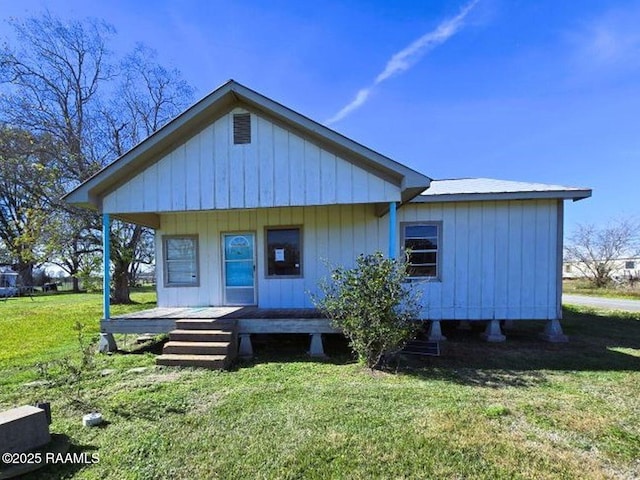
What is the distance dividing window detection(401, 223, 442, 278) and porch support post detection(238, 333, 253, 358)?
407 centimetres

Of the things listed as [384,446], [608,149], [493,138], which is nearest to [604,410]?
[384,446]

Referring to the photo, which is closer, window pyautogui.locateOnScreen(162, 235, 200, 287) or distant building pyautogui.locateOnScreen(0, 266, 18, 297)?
window pyautogui.locateOnScreen(162, 235, 200, 287)

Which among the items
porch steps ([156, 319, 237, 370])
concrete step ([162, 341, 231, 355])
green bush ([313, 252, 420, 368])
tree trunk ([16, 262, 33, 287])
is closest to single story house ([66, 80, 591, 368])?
porch steps ([156, 319, 237, 370])

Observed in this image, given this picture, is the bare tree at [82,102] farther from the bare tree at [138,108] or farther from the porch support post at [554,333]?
the porch support post at [554,333]

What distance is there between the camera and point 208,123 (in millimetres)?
6895

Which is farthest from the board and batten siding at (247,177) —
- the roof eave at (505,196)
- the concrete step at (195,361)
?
the concrete step at (195,361)

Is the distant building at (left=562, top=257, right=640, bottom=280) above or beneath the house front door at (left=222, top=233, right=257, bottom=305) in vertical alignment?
beneath

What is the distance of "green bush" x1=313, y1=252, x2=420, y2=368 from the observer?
17.7ft

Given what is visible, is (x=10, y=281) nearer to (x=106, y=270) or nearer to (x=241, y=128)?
(x=106, y=270)

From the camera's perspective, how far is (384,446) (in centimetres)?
323

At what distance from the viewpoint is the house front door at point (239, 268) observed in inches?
341

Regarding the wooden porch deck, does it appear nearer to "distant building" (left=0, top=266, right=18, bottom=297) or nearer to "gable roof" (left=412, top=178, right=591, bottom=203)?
"gable roof" (left=412, top=178, right=591, bottom=203)

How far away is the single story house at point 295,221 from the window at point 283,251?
27 millimetres

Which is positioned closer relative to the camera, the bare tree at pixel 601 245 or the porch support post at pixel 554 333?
the porch support post at pixel 554 333
